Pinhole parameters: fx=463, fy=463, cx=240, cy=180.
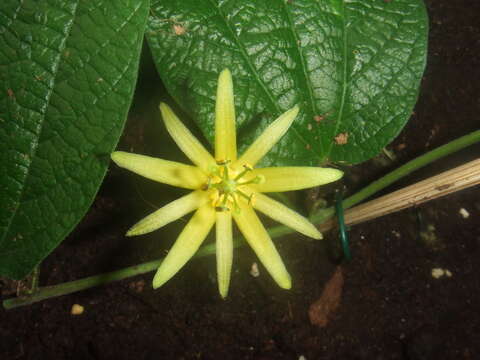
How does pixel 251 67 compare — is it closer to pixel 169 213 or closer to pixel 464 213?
pixel 169 213

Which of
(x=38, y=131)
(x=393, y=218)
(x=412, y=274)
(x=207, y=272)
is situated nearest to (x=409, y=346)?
(x=412, y=274)

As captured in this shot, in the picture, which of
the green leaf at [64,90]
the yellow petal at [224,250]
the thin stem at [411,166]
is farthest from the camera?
the thin stem at [411,166]

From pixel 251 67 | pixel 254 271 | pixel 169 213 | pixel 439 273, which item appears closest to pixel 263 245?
pixel 169 213

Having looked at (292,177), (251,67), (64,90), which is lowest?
(292,177)

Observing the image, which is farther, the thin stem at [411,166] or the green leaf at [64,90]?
the thin stem at [411,166]

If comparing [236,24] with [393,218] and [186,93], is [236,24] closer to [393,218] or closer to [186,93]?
[186,93]

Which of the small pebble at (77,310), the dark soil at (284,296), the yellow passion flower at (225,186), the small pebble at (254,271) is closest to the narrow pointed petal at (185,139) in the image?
the yellow passion flower at (225,186)

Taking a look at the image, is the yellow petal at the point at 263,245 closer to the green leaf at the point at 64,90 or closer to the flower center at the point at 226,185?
the flower center at the point at 226,185
